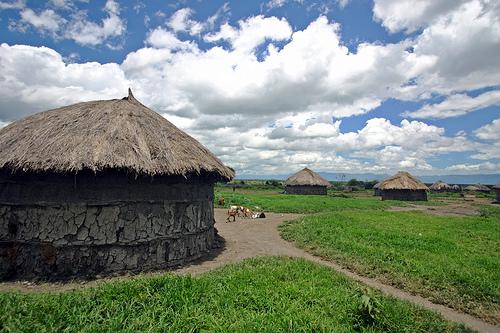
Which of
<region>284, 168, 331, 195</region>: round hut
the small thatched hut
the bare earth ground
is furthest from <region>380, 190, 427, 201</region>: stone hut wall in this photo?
the small thatched hut

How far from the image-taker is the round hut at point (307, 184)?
40.6 metres

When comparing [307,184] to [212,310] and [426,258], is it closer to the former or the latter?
[426,258]

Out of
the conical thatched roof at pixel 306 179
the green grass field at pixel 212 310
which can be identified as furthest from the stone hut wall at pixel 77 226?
the conical thatched roof at pixel 306 179

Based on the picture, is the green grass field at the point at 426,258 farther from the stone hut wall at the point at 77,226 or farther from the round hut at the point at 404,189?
the round hut at the point at 404,189

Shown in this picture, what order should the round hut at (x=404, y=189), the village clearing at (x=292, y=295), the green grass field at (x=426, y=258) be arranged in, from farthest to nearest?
the round hut at (x=404, y=189) → the green grass field at (x=426, y=258) → the village clearing at (x=292, y=295)

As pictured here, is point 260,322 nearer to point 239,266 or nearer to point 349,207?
point 239,266

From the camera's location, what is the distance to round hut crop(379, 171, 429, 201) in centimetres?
3781

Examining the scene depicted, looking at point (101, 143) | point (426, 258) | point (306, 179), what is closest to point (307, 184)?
point (306, 179)

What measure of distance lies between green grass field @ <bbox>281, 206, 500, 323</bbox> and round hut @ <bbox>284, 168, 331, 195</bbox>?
26364 mm

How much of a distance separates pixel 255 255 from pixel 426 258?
4.57 m

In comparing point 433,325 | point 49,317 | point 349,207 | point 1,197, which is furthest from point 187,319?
point 349,207

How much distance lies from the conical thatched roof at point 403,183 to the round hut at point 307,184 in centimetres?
724

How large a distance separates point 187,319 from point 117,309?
108cm

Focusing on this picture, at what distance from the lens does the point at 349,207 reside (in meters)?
25.4
